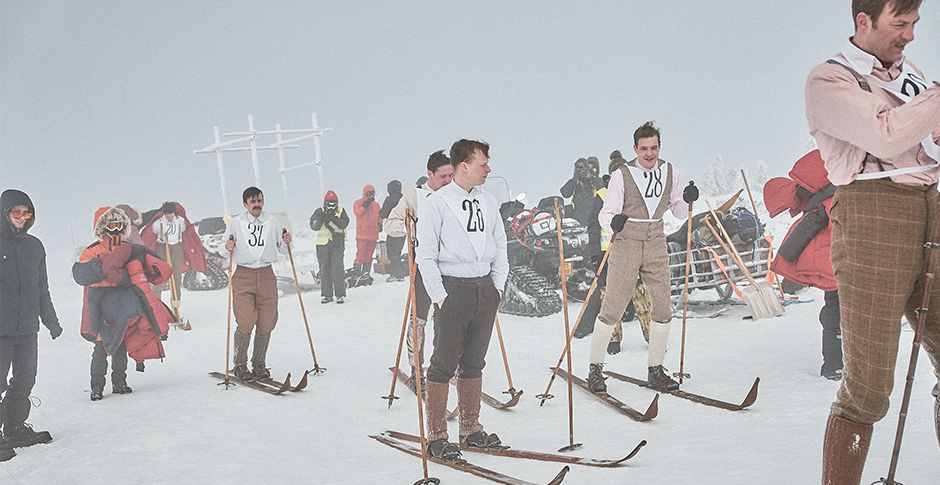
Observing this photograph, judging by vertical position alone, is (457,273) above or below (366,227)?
below

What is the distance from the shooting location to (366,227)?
32.6 feet

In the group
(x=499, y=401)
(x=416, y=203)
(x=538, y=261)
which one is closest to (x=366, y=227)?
(x=538, y=261)

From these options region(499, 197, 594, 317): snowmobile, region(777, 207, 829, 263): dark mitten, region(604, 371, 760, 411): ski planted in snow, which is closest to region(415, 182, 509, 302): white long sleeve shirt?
region(604, 371, 760, 411): ski planted in snow

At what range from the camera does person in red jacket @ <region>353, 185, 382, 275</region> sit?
9.93 m

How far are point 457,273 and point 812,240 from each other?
6.28ft

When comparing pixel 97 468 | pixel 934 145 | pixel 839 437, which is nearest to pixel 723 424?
pixel 839 437

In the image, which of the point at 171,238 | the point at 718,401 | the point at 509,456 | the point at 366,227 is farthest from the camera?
the point at 366,227

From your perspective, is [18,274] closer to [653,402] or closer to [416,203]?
[416,203]

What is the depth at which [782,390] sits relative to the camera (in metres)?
3.25

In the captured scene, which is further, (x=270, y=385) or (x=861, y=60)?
(x=270, y=385)

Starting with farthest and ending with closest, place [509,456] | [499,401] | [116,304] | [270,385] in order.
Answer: [270,385] < [116,304] < [499,401] < [509,456]

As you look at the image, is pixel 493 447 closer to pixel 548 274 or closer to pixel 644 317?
pixel 644 317

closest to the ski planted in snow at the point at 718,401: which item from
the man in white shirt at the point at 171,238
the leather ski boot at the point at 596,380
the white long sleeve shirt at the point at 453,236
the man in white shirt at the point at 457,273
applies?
the leather ski boot at the point at 596,380

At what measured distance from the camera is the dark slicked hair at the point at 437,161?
12.4 feet
